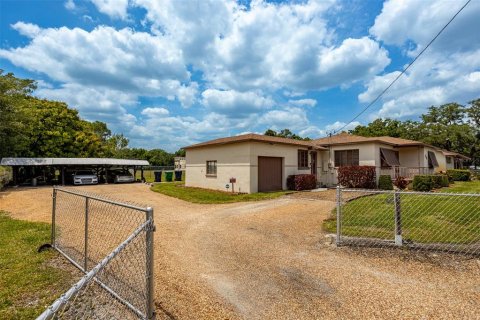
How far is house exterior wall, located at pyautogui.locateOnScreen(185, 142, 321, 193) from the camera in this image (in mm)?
16094

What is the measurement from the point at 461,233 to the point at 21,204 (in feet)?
54.0

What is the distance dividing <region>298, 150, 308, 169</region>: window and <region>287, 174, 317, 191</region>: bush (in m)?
1.62

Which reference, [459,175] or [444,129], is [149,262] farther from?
[444,129]

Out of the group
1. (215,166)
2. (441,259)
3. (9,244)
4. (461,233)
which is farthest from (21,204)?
(461,233)

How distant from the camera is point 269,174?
17250 millimetres

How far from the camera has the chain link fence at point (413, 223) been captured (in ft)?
18.7

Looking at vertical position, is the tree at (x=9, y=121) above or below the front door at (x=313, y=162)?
above

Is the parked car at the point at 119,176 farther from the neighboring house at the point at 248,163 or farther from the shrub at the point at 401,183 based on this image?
the shrub at the point at 401,183

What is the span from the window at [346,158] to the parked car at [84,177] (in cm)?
1979

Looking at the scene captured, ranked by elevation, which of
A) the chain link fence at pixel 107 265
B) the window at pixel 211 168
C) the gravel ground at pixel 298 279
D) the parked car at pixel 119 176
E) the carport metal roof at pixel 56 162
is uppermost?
the carport metal roof at pixel 56 162

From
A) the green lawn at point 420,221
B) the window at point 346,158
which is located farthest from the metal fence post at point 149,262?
the window at point 346,158

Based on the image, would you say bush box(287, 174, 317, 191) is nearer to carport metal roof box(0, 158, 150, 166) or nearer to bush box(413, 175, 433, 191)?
bush box(413, 175, 433, 191)

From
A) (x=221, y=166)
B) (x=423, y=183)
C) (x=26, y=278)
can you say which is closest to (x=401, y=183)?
(x=423, y=183)

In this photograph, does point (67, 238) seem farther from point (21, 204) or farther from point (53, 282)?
point (21, 204)
